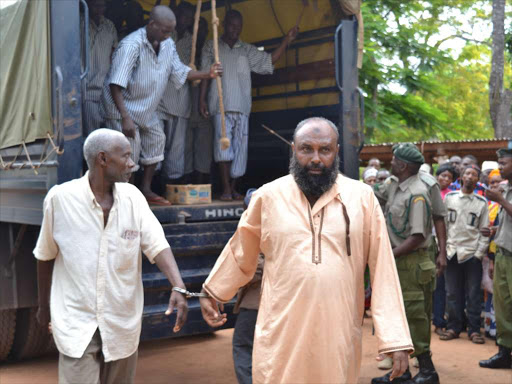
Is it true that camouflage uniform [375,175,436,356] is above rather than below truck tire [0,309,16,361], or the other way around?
above

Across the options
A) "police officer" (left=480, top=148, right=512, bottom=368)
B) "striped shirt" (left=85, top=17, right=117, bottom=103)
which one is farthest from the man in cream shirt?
"police officer" (left=480, top=148, right=512, bottom=368)

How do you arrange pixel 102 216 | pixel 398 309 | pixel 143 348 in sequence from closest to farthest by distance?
pixel 398 309
pixel 102 216
pixel 143 348

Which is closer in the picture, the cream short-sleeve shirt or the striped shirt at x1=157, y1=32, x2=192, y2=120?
the cream short-sleeve shirt

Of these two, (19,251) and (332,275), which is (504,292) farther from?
(19,251)

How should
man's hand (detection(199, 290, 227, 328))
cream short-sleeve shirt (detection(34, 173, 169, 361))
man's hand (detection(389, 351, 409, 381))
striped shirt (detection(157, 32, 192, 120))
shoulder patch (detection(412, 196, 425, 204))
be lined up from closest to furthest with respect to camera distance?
1. man's hand (detection(389, 351, 409, 381))
2. man's hand (detection(199, 290, 227, 328))
3. cream short-sleeve shirt (detection(34, 173, 169, 361))
4. shoulder patch (detection(412, 196, 425, 204))
5. striped shirt (detection(157, 32, 192, 120))

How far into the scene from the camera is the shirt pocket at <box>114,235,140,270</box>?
3.39 meters

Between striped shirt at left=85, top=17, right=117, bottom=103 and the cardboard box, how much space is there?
0.91 metres

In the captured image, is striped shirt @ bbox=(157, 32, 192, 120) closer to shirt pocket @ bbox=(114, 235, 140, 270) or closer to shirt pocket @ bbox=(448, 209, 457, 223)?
shirt pocket @ bbox=(114, 235, 140, 270)

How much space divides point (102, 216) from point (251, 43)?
3.90 meters

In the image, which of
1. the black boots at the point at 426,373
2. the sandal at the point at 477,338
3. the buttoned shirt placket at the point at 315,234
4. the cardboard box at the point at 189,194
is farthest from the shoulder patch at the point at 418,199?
the buttoned shirt placket at the point at 315,234

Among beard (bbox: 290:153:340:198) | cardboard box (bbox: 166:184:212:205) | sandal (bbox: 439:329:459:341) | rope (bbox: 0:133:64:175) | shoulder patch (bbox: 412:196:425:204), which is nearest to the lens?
beard (bbox: 290:153:340:198)

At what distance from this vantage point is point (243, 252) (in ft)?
10.3

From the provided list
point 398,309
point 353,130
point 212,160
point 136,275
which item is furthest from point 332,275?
point 212,160

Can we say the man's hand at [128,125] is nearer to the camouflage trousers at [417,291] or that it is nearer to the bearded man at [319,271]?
the camouflage trousers at [417,291]
